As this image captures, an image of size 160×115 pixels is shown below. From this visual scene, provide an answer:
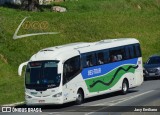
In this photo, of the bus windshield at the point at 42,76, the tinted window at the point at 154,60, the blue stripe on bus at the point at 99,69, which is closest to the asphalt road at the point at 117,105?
the bus windshield at the point at 42,76

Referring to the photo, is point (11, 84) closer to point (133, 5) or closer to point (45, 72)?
point (45, 72)

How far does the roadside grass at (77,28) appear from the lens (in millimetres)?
39375

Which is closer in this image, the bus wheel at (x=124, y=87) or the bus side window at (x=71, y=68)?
the bus side window at (x=71, y=68)

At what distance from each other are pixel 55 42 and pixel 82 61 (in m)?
18.8

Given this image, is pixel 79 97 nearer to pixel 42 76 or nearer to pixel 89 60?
Answer: pixel 89 60

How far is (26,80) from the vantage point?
88.0 feet

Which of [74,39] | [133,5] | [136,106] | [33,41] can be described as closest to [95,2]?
[133,5]

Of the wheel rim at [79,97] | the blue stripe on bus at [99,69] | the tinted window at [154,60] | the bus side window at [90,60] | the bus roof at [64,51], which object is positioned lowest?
the wheel rim at [79,97]

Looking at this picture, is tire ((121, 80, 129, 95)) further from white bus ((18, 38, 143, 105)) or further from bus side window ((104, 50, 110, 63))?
bus side window ((104, 50, 110, 63))

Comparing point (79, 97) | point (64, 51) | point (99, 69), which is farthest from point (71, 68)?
point (99, 69)

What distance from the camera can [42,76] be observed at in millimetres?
26453

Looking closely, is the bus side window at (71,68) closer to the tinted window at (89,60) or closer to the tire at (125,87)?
the tinted window at (89,60)

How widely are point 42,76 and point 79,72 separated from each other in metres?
2.10

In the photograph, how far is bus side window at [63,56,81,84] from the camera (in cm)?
2648
